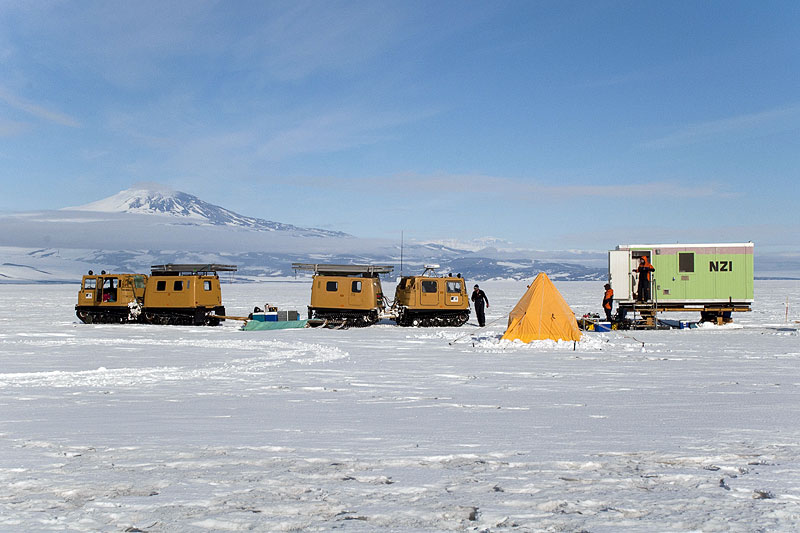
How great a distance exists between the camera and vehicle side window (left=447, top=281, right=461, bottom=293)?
85.2 feet

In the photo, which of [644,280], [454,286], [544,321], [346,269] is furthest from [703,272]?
[346,269]

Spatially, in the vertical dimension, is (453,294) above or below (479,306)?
above

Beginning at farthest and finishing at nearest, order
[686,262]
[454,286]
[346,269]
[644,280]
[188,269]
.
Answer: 1. [188,269]
2. [454,286]
3. [346,269]
4. [686,262]
5. [644,280]

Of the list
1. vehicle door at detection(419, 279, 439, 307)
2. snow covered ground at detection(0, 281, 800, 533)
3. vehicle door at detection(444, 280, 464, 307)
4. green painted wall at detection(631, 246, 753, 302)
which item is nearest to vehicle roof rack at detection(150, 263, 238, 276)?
vehicle door at detection(419, 279, 439, 307)

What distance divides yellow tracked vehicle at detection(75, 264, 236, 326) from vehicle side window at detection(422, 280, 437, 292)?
24.8ft

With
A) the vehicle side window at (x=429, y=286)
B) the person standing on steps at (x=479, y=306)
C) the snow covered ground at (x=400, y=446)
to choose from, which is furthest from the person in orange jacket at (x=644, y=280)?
the snow covered ground at (x=400, y=446)

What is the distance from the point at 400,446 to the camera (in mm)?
6766

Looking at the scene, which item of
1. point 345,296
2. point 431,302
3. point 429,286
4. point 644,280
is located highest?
point 644,280

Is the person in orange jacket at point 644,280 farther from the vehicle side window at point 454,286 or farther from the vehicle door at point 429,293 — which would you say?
the vehicle door at point 429,293

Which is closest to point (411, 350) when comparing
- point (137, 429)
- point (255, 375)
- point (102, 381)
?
point (255, 375)

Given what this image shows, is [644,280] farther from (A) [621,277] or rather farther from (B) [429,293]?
(B) [429,293]

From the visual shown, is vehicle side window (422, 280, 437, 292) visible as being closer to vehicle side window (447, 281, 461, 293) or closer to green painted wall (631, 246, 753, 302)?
vehicle side window (447, 281, 461, 293)

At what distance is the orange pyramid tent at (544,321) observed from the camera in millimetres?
18109

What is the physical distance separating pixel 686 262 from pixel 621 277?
250 cm
